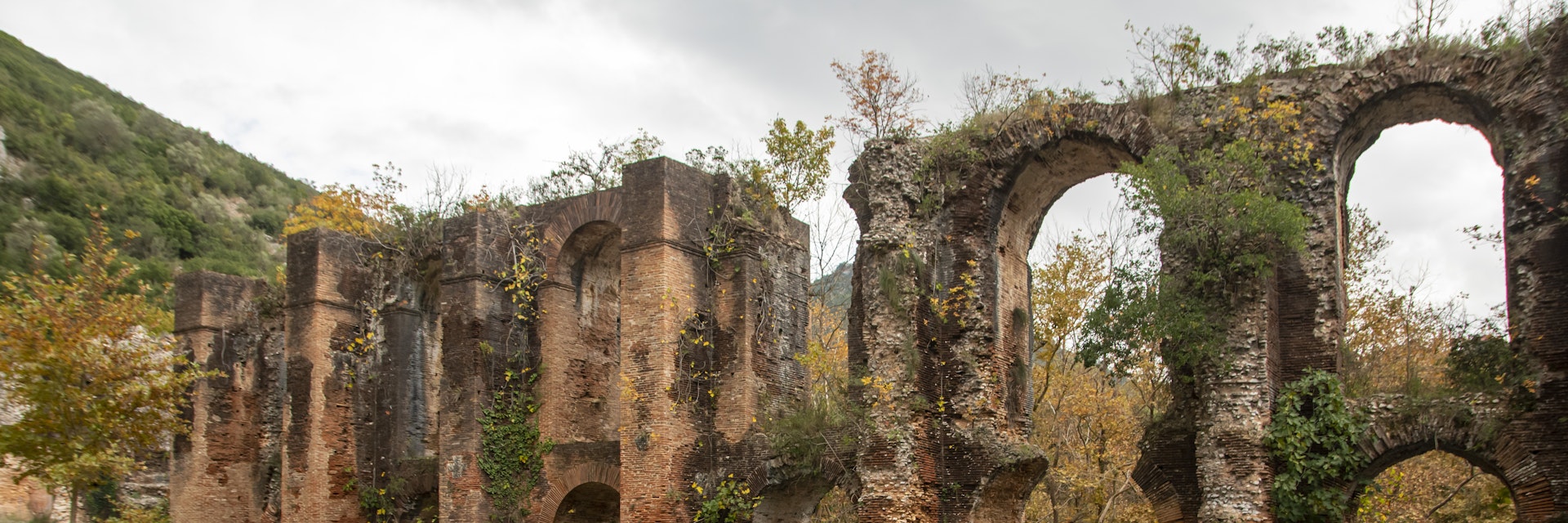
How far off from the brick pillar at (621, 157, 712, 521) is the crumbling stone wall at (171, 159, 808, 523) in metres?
0.02

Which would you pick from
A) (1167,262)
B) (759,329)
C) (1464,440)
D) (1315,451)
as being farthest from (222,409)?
(1464,440)

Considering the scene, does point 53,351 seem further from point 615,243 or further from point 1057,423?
point 1057,423

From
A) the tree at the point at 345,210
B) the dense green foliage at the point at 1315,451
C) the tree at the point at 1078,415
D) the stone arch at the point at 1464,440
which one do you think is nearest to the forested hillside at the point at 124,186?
the tree at the point at 345,210

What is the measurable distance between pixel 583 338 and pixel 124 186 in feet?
112

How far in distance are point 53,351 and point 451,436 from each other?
5907 mm

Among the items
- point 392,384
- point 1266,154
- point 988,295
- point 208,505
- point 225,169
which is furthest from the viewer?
point 225,169

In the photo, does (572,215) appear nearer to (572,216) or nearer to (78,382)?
(572,216)

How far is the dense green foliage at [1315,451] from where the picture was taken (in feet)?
34.8

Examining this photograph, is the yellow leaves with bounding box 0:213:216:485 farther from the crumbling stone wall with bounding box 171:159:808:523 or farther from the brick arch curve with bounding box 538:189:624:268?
the brick arch curve with bounding box 538:189:624:268

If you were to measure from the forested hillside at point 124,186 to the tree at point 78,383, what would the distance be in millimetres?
19206

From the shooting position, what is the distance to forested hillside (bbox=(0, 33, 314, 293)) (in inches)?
1591

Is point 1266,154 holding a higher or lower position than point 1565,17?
lower

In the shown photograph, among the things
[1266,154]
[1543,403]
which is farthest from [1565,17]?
[1543,403]

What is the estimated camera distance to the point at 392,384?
61.7 feet
